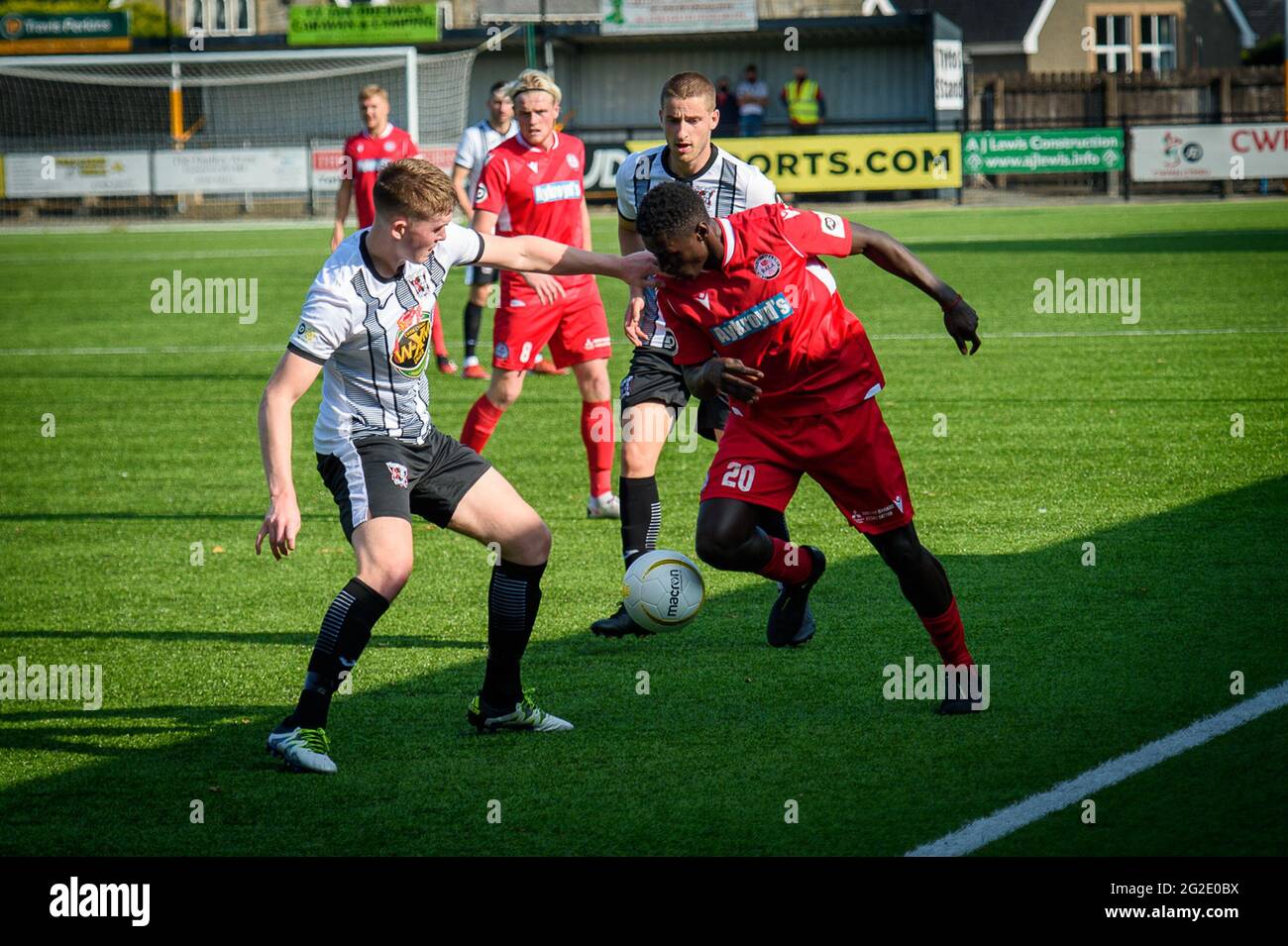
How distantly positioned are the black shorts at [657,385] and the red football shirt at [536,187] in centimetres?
237

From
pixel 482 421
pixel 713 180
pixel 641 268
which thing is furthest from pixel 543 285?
pixel 482 421

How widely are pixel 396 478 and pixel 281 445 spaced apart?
43 cm

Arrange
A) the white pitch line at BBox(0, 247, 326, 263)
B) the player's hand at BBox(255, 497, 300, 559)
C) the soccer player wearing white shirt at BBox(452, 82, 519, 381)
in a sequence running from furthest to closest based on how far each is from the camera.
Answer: the white pitch line at BBox(0, 247, 326, 263), the soccer player wearing white shirt at BBox(452, 82, 519, 381), the player's hand at BBox(255, 497, 300, 559)

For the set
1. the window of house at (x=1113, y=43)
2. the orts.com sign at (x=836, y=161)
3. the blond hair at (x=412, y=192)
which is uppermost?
the window of house at (x=1113, y=43)

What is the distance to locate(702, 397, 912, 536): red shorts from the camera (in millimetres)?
4996

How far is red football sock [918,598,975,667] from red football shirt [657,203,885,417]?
787 mm

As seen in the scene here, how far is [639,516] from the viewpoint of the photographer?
6.77 m

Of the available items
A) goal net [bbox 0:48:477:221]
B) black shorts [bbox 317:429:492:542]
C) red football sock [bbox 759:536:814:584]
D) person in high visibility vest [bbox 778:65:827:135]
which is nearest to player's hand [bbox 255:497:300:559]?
black shorts [bbox 317:429:492:542]

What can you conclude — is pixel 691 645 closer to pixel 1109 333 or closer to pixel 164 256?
pixel 1109 333

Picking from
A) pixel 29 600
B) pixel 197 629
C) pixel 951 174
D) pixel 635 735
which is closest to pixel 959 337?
pixel 635 735

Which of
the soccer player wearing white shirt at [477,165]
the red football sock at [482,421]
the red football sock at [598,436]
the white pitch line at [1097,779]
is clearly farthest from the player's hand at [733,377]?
the soccer player wearing white shirt at [477,165]

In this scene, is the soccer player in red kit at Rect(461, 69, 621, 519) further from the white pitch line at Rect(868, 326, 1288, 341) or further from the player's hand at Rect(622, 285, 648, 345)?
the white pitch line at Rect(868, 326, 1288, 341)

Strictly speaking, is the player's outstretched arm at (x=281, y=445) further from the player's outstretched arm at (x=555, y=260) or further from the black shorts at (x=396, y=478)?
the player's outstretched arm at (x=555, y=260)

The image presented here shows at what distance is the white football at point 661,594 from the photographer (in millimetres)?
5547
